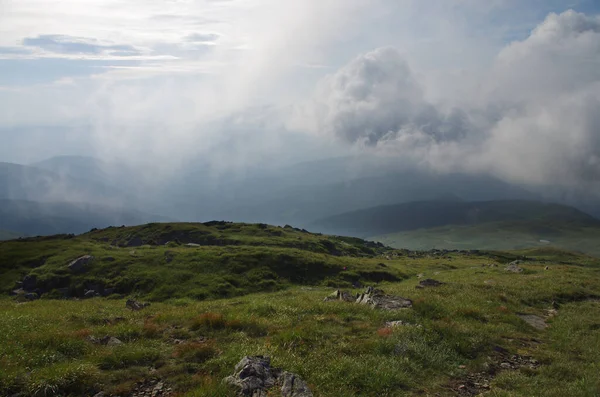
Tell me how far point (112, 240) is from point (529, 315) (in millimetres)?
88115

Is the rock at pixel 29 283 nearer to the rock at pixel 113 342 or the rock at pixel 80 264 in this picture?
the rock at pixel 80 264

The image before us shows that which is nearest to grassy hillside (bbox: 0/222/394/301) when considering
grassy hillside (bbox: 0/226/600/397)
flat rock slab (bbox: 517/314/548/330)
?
grassy hillside (bbox: 0/226/600/397)

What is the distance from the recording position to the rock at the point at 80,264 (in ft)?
170

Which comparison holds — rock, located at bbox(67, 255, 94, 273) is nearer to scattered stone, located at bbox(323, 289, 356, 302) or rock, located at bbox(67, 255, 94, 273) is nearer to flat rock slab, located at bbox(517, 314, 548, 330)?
scattered stone, located at bbox(323, 289, 356, 302)

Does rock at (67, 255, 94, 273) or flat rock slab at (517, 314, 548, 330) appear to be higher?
flat rock slab at (517, 314, 548, 330)

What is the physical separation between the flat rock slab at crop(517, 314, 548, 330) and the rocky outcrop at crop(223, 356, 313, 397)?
17.1 m

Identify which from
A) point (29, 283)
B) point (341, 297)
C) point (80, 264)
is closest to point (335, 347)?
point (341, 297)

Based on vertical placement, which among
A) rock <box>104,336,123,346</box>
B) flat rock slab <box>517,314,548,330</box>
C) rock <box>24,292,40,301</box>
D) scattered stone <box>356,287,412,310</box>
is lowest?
rock <box>24,292,40,301</box>

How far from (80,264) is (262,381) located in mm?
52577

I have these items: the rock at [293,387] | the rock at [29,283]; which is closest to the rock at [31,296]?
the rock at [29,283]

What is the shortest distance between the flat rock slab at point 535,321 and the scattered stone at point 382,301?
7307mm

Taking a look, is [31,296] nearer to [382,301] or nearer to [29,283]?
[29,283]

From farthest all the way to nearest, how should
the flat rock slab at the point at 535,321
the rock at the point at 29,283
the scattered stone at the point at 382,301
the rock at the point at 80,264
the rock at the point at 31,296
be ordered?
the rock at the point at 80,264, the rock at the point at 29,283, the rock at the point at 31,296, the flat rock slab at the point at 535,321, the scattered stone at the point at 382,301

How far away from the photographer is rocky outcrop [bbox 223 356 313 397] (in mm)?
9664
